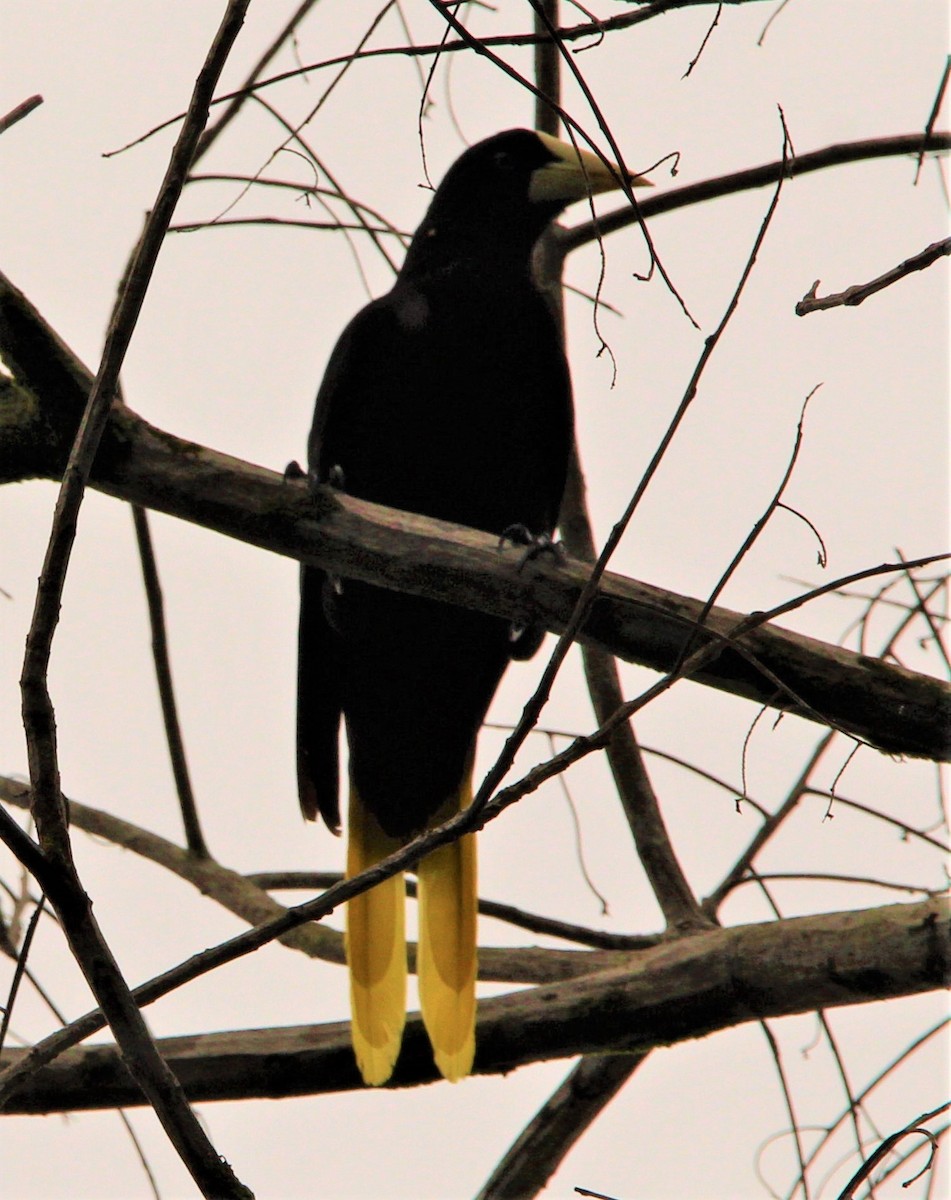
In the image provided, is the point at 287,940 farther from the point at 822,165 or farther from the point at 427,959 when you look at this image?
the point at 822,165

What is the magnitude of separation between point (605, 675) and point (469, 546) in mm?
738

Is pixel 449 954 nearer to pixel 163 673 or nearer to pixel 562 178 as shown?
pixel 163 673

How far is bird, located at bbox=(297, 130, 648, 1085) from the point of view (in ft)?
9.80

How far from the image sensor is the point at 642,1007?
211cm

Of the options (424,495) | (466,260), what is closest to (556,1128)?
(424,495)

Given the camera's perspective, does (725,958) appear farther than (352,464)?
No

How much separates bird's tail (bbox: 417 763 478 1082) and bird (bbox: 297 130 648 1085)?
1 centimetres

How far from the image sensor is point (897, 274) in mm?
1381

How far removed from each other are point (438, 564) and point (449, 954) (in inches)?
35.5

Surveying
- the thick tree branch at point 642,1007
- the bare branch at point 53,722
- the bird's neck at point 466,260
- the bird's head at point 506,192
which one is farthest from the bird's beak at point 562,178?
the bare branch at point 53,722

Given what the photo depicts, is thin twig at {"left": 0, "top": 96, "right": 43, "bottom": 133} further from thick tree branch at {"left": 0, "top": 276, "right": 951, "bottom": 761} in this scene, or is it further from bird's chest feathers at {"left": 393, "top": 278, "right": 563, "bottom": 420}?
bird's chest feathers at {"left": 393, "top": 278, "right": 563, "bottom": 420}

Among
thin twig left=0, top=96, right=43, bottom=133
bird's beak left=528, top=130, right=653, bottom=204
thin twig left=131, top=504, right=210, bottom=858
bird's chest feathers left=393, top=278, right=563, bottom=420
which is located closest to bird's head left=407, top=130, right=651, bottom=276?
bird's beak left=528, top=130, right=653, bottom=204

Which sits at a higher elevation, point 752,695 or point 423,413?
point 423,413

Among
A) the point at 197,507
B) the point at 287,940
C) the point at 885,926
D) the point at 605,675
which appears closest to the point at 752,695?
the point at 885,926
